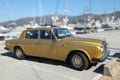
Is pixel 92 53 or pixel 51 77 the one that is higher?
pixel 92 53

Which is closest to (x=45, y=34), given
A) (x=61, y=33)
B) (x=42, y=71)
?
(x=61, y=33)

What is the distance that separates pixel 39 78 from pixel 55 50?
6.10ft

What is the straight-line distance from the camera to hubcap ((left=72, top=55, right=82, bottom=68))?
7.77 m

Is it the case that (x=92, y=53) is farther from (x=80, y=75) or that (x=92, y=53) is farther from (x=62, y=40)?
(x=62, y=40)

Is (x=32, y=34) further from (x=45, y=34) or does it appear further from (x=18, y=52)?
(x=18, y=52)

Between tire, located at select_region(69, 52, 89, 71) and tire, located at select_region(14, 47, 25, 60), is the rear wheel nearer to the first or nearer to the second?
tire, located at select_region(14, 47, 25, 60)

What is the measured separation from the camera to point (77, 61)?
25.7 ft

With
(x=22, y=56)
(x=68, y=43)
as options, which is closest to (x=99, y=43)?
(x=68, y=43)

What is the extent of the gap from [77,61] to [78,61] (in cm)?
5

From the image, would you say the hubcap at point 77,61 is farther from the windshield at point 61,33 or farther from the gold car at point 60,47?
the windshield at point 61,33

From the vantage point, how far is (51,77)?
7.03 metres

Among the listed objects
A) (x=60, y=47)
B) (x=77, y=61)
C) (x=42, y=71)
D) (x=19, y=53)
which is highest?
(x=60, y=47)

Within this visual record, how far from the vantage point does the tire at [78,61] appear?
7637mm

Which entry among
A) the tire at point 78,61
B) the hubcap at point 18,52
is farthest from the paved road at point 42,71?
the hubcap at point 18,52
